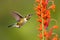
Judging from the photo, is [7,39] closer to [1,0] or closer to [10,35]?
[10,35]

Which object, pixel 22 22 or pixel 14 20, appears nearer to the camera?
Result: pixel 22 22

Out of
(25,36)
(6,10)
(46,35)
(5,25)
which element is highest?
(6,10)

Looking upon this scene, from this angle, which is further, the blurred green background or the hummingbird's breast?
the blurred green background

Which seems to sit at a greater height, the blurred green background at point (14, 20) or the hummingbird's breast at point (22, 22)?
the blurred green background at point (14, 20)

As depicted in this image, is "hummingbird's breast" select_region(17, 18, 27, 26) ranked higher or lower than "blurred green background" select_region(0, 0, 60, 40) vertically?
lower

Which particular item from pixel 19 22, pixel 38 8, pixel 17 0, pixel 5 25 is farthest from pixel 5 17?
pixel 38 8

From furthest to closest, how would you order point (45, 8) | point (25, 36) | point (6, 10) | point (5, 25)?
point (6, 10) < point (5, 25) < point (25, 36) < point (45, 8)

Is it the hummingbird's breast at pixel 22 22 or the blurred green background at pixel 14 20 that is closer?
the hummingbird's breast at pixel 22 22

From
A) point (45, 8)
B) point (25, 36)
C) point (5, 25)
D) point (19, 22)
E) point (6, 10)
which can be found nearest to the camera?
point (45, 8)
